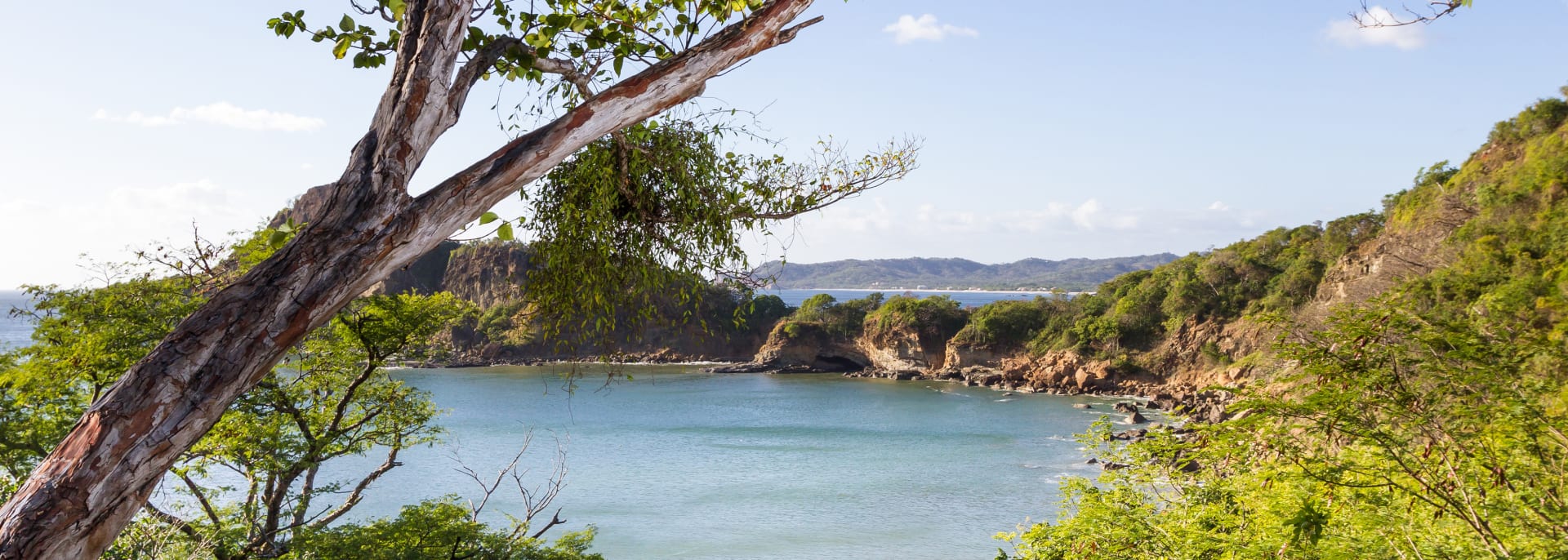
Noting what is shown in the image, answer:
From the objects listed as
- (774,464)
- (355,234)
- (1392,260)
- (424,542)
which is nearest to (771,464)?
(774,464)

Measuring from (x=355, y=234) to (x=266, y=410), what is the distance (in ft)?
32.5

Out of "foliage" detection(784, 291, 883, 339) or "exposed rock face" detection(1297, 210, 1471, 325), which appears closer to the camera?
"exposed rock face" detection(1297, 210, 1471, 325)

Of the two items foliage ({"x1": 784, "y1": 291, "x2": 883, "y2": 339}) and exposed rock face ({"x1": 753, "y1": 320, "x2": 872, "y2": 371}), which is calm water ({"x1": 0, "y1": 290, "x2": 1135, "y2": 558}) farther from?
foliage ({"x1": 784, "y1": 291, "x2": 883, "y2": 339})

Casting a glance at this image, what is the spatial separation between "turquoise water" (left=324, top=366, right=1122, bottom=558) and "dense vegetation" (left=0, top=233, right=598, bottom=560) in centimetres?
884

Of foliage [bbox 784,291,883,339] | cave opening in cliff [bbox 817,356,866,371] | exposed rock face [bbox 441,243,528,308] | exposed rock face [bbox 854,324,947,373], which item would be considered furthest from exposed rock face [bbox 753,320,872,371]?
exposed rock face [bbox 441,243,528,308]

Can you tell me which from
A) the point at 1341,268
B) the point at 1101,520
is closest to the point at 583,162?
the point at 1101,520

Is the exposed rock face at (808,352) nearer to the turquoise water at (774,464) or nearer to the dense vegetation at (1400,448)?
the turquoise water at (774,464)

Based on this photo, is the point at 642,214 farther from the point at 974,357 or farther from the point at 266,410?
the point at 974,357

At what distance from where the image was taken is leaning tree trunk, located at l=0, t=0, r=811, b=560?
4.85 ft

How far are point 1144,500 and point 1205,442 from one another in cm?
515

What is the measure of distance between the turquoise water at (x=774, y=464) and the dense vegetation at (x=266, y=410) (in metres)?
8.84

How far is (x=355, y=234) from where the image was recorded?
1731 millimetres

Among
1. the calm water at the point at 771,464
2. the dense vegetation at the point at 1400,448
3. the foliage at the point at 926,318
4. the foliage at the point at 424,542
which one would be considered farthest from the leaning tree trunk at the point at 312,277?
the foliage at the point at 926,318

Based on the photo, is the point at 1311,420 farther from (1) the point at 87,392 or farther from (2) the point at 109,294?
(1) the point at 87,392
